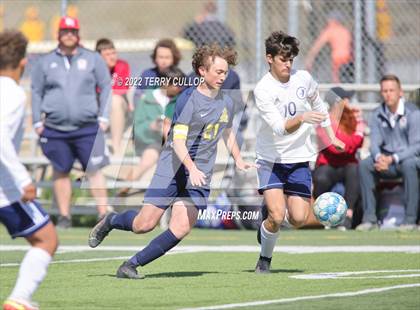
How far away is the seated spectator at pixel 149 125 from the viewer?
15.2 m

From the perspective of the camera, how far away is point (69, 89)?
14922 millimetres

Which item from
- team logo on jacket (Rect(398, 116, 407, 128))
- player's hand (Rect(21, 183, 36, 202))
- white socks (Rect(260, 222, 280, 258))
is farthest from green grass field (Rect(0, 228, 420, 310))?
team logo on jacket (Rect(398, 116, 407, 128))

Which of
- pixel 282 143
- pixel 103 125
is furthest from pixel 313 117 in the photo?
pixel 103 125

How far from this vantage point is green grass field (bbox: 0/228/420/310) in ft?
26.8

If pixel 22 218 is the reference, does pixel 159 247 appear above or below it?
below

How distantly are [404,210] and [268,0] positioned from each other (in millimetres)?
3970

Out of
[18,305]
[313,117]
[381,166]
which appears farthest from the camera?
[381,166]

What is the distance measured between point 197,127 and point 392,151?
5682 mm

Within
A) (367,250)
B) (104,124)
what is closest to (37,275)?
(367,250)

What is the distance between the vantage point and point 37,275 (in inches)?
281

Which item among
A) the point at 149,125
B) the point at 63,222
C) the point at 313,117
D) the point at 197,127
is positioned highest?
the point at 313,117

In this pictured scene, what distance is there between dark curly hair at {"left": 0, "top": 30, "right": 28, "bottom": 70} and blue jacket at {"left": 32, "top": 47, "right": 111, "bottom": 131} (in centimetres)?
760

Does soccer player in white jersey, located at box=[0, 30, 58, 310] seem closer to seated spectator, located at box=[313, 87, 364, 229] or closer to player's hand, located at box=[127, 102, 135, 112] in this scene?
seated spectator, located at box=[313, 87, 364, 229]

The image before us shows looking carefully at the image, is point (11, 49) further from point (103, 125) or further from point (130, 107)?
point (130, 107)
